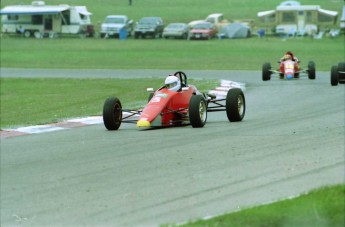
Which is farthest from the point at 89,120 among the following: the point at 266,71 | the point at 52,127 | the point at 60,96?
the point at 266,71

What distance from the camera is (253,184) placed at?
732 centimetres

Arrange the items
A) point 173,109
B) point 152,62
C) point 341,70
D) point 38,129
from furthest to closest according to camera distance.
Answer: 1. point 152,62
2. point 341,70
3. point 38,129
4. point 173,109

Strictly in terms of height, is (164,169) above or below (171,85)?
below

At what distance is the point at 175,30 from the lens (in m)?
51.8

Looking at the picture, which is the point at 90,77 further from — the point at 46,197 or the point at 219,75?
the point at 46,197

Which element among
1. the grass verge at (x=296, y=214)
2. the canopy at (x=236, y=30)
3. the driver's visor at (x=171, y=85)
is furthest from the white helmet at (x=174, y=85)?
the canopy at (x=236, y=30)

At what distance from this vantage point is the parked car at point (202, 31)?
174 feet

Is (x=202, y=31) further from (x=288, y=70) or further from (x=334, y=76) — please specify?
(x=334, y=76)

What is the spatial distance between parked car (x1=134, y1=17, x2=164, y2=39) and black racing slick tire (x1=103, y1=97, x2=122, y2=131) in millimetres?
33201

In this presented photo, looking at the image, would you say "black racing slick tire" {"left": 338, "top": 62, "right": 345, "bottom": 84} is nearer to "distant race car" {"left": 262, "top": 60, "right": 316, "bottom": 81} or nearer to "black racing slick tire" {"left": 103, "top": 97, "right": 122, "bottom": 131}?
"distant race car" {"left": 262, "top": 60, "right": 316, "bottom": 81}

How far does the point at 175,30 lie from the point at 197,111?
40.4 meters

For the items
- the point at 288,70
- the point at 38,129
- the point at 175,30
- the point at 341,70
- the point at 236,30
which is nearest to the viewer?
the point at 38,129

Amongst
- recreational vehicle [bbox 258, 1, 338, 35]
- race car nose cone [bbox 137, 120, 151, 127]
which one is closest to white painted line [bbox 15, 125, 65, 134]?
race car nose cone [bbox 137, 120, 151, 127]

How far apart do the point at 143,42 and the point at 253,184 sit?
137ft
